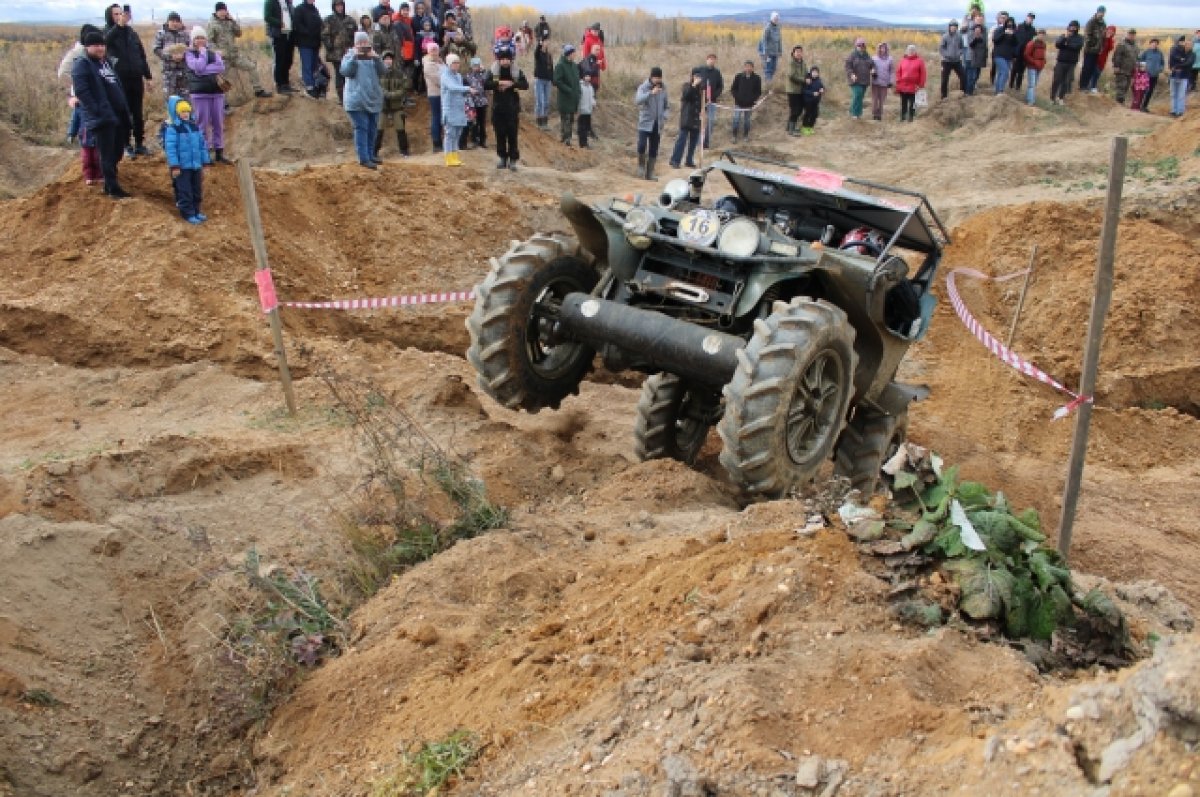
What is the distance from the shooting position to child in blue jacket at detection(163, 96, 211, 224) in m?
11.0

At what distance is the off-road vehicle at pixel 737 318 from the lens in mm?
6445

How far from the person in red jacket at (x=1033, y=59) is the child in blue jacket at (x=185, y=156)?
1874cm

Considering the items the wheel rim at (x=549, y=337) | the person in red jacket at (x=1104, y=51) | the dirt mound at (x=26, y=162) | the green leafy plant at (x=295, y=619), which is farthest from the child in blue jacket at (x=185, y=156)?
the person in red jacket at (x=1104, y=51)

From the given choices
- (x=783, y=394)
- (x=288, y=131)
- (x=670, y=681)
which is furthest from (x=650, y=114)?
(x=670, y=681)

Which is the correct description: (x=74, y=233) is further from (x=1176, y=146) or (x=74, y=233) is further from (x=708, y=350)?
(x=1176, y=146)

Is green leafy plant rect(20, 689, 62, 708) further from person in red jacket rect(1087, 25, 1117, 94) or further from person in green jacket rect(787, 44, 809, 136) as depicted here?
person in red jacket rect(1087, 25, 1117, 94)

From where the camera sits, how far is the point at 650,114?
1844 centimetres

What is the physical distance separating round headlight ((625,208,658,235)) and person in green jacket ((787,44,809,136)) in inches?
645

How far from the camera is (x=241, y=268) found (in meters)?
11.1

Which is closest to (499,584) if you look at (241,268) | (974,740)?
(974,740)

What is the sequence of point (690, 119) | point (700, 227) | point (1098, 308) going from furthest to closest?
point (690, 119)
point (700, 227)
point (1098, 308)

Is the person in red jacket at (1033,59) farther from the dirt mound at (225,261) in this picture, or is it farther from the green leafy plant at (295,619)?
the green leafy plant at (295,619)

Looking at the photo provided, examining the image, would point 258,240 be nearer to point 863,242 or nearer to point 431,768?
point 863,242

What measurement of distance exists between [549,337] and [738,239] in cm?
156
